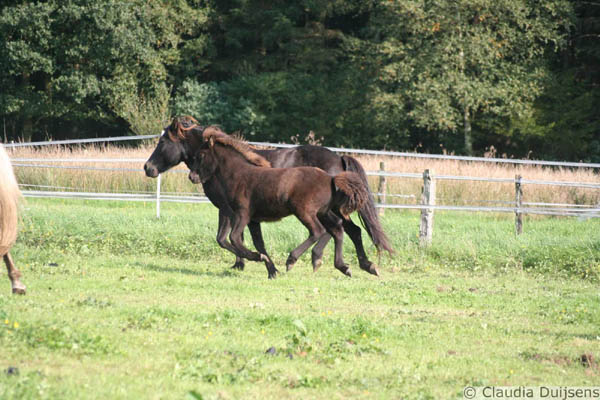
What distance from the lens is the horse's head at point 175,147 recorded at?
429 inches

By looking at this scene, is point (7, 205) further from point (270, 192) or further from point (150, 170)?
point (150, 170)

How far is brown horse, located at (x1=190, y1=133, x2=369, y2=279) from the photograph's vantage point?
930cm

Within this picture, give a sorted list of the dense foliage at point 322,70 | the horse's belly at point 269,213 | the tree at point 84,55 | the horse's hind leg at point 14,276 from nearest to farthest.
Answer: the horse's hind leg at point 14,276 < the horse's belly at point 269,213 < the dense foliage at point 322,70 < the tree at point 84,55

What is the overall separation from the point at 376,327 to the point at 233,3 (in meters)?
35.9

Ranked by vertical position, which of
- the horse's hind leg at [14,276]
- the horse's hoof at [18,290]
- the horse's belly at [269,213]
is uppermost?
the horse's belly at [269,213]

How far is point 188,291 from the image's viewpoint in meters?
8.23

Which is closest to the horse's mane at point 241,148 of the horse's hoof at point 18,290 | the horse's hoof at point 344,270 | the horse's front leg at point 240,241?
the horse's front leg at point 240,241

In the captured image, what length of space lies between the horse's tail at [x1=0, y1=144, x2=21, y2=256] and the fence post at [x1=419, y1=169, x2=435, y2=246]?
7.35 metres

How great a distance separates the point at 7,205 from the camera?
7.01 metres

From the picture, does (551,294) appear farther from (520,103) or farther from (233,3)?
(233,3)

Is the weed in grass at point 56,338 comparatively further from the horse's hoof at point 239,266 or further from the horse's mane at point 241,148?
the horse's hoof at point 239,266

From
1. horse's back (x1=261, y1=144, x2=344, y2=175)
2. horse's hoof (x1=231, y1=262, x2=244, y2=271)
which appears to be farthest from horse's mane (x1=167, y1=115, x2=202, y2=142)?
horse's hoof (x1=231, y1=262, x2=244, y2=271)

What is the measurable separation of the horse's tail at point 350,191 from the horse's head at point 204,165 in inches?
71.7

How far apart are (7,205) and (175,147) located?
13.6 ft
